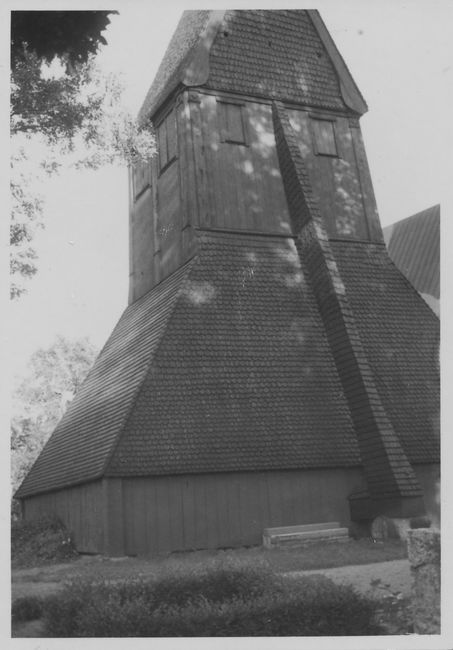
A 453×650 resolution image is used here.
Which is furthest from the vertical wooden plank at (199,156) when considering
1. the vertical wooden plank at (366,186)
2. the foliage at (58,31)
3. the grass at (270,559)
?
the grass at (270,559)

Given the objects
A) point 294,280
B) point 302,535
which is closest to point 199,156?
point 294,280

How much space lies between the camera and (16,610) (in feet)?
33.2

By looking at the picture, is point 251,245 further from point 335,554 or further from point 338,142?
point 335,554

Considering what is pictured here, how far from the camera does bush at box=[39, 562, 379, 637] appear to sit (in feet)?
30.2

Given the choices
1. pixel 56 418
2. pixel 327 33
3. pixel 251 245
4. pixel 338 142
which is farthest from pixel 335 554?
pixel 56 418

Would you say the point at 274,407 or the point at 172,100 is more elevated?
the point at 172,100

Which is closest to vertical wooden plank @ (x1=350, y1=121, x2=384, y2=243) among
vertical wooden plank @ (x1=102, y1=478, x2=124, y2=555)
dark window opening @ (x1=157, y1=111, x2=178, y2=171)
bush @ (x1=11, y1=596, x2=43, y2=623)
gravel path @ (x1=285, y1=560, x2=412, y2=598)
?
dark window opening @ (x1=157, y1=111, x2=178, y2=171)

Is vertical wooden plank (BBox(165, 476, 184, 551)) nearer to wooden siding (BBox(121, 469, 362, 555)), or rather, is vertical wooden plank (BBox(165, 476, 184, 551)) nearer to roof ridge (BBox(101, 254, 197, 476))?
wooden siding (BBox(121, 469, 362, 555))

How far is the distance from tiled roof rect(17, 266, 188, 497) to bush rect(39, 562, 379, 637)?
6555 millimetres

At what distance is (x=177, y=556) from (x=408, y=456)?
5903mm

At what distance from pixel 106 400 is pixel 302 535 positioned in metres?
5.94

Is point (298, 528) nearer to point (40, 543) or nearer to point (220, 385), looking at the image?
point (220, 385)

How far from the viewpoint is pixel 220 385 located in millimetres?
17781

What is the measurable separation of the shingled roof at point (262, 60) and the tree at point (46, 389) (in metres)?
14.7
